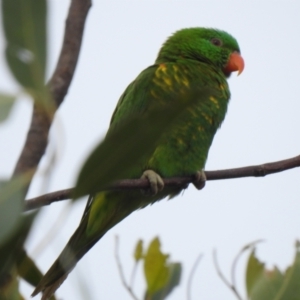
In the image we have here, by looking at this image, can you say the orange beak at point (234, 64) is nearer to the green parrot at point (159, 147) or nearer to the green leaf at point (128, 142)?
the green parrot at point (159, 147)

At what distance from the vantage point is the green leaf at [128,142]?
64 centimetres

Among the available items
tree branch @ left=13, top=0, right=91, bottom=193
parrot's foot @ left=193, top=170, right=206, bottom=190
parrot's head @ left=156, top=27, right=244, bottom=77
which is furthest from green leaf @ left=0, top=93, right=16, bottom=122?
parrot's head @ left=156, top=27, right=244, bottom=77

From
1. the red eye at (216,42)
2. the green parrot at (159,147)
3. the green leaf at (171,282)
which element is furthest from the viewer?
the red eye at (216,42)

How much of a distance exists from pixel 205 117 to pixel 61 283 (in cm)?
92

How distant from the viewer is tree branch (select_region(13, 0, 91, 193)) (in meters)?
0.97

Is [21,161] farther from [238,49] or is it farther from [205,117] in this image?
[238,49]

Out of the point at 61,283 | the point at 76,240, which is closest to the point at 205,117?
the point at 76,240

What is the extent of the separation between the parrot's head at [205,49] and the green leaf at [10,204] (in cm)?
207

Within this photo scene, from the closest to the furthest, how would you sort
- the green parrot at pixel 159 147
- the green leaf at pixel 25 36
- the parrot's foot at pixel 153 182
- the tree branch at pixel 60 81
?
the green leaf at pixel 25 36, the tree branch at pixel 60 81, the parrot's foot at pixel 153 182, the green parrot at pixel 159 147

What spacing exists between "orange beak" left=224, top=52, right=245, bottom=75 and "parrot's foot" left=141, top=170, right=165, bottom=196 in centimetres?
99

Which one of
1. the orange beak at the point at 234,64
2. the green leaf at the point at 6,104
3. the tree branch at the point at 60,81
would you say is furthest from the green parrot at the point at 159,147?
the green leaf at the point at 6,104

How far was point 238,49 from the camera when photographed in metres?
3.04

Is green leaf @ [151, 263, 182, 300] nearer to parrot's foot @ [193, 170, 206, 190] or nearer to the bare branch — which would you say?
the bare branch

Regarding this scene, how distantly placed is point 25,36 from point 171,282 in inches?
39.2
